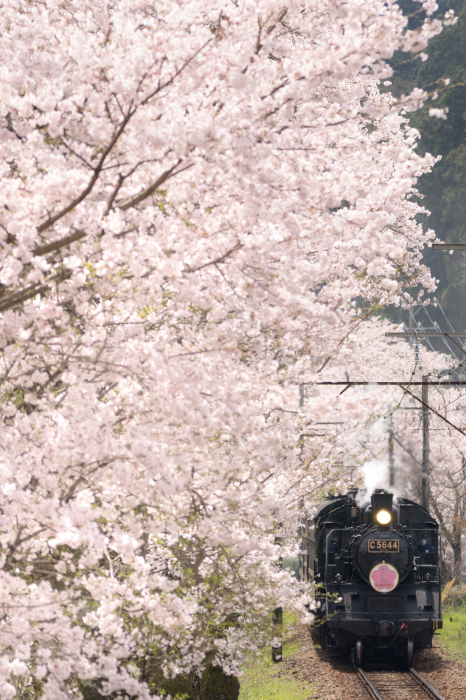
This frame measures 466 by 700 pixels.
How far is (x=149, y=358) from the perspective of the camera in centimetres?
418

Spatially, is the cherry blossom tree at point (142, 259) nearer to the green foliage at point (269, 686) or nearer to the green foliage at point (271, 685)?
the green foliage at point (271, 685)

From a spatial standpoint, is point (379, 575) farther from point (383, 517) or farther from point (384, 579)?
point (383, 517)

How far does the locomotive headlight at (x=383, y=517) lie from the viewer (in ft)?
42.3

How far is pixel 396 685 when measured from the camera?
12.8m

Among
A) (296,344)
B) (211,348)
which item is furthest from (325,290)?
(211,348)

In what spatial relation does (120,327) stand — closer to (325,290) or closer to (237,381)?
(237,381)

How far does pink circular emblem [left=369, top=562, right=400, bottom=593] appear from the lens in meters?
13.0

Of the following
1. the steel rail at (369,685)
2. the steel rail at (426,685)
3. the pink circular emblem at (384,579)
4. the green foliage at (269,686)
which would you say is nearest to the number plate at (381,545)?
the pink circular emblem at (384,579)

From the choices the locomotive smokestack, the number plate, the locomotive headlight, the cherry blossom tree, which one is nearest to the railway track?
the number plate

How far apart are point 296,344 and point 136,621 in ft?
9.17

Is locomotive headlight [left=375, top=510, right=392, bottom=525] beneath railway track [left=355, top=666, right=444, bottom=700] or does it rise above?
above

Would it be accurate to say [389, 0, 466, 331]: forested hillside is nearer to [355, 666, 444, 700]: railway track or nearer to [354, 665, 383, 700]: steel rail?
[355, 666, 444, 700]: railway track

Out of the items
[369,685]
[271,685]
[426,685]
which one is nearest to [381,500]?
[369,685]

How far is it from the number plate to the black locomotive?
2cm
